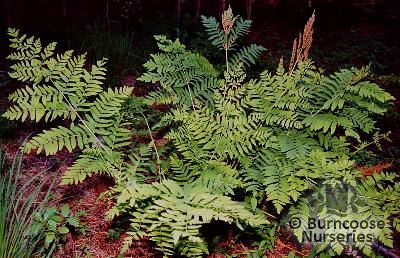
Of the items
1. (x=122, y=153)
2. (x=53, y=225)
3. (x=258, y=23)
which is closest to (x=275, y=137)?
(x=122, y=153)

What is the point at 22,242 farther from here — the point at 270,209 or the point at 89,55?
the point at 89,55

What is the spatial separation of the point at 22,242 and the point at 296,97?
1941 millimetres

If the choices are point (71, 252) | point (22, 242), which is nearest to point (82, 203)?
point (71, 252)

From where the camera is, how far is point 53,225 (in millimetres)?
2127

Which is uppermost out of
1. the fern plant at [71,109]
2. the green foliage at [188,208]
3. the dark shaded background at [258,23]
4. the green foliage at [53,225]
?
the dark shaded background at [258,23]

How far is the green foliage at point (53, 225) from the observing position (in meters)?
2.06

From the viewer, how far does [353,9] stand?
8.67 meters

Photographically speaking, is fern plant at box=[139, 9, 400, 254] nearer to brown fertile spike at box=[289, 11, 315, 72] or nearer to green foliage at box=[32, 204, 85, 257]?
brown fertile spike at box=[289, 11, 315, 72]

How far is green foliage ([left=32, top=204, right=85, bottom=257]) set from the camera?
2.06 meters

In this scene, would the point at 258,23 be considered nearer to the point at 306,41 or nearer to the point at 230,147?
the point at 306,41

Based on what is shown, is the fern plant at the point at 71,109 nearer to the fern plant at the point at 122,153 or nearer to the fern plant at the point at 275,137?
the fern plant at the point at 122,153

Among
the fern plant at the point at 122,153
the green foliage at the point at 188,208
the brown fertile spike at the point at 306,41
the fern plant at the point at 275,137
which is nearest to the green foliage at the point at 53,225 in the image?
the fern plant at the point at 122,153

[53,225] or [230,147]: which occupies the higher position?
[230,147]

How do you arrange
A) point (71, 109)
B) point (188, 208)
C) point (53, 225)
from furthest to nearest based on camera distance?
1. point (71, 109)
2. point (53, 225)
3. point (188, 208)
